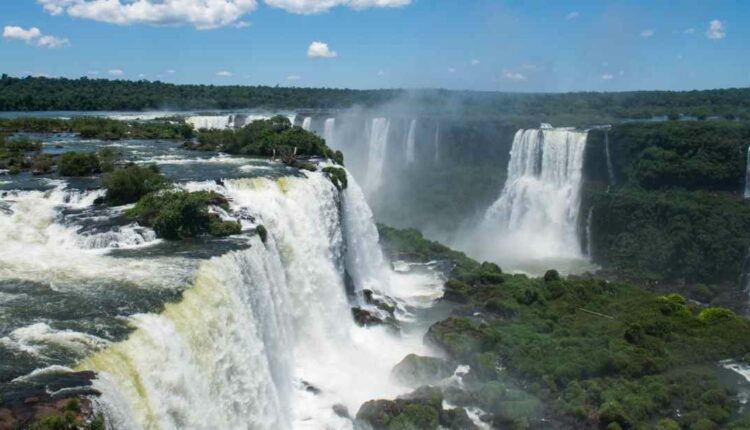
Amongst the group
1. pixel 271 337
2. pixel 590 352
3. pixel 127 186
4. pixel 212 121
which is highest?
pixel 212 121

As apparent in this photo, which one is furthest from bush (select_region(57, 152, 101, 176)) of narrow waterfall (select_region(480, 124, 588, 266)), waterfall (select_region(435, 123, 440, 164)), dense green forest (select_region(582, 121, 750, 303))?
waterfall (select_region(435, 123, 440, 164))

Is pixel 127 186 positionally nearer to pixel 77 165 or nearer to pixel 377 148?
pixel 77 165

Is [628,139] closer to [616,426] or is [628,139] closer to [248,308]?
[616,426]

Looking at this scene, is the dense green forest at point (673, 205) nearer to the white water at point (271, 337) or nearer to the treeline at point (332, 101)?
the white water at point (271, 337)

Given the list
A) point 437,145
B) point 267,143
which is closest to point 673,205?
point 437,145

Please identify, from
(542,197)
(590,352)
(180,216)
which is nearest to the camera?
(180,216)

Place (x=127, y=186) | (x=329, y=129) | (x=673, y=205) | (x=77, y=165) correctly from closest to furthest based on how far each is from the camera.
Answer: (x=127, y=186) < (x=77, y=165) < (x=673, y=205) < (x=329, y=129)
